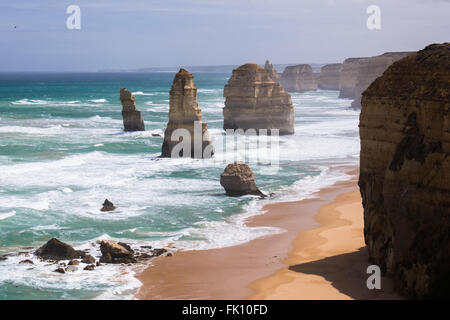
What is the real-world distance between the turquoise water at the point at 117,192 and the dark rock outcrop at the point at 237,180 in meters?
0.76

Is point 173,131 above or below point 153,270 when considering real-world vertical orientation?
above

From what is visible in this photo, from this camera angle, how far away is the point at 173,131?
1638 inches

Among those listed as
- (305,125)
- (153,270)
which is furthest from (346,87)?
(153,270)

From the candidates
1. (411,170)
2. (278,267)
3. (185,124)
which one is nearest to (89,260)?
(278,267)

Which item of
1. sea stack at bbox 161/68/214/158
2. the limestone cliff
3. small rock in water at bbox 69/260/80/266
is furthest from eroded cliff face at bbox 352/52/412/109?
small rock in water at bbox 69/260/80/266

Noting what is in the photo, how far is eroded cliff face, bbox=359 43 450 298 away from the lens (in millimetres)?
14789

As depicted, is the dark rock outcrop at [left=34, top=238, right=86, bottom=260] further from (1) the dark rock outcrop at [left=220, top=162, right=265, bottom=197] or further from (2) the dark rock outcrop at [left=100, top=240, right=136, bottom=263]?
(1) the dark rock outcrop at [left=220, top=162, right=265, bottom=197]

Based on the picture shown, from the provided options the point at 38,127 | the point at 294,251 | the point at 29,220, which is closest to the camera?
the point at 294,251

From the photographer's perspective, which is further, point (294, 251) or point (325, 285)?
point (294, 251)

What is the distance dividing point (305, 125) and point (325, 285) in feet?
162

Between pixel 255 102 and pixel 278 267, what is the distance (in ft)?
115

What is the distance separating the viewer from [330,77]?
144 metres

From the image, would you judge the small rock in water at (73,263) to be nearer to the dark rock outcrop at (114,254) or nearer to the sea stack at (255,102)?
the dark rock outcrop at (114,254)
